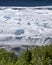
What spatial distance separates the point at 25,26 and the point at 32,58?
256 centimetres

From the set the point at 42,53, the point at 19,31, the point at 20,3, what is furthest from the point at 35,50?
the point at 20,3

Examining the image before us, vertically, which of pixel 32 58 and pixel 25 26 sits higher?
pixel 32 58

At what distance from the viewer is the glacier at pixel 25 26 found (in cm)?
512

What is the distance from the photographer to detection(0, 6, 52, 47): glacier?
16.8ft

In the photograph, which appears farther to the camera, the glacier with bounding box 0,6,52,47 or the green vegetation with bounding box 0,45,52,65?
the glacier with bounding box 0,6,52,47

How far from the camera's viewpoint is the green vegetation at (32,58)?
3.12 metres

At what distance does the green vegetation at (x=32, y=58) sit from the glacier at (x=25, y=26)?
1.42m

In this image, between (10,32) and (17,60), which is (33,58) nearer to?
(17,60)

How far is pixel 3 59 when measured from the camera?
11.0ft

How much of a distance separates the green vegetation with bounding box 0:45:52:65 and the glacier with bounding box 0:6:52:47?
1417 millimetres

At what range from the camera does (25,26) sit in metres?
5.73

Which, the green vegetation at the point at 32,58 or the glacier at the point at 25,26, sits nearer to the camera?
the green vegetation at the point at 32,58

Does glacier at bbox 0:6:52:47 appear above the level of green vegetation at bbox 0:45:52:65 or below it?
below

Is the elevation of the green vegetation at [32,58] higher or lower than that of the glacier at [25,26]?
higher
